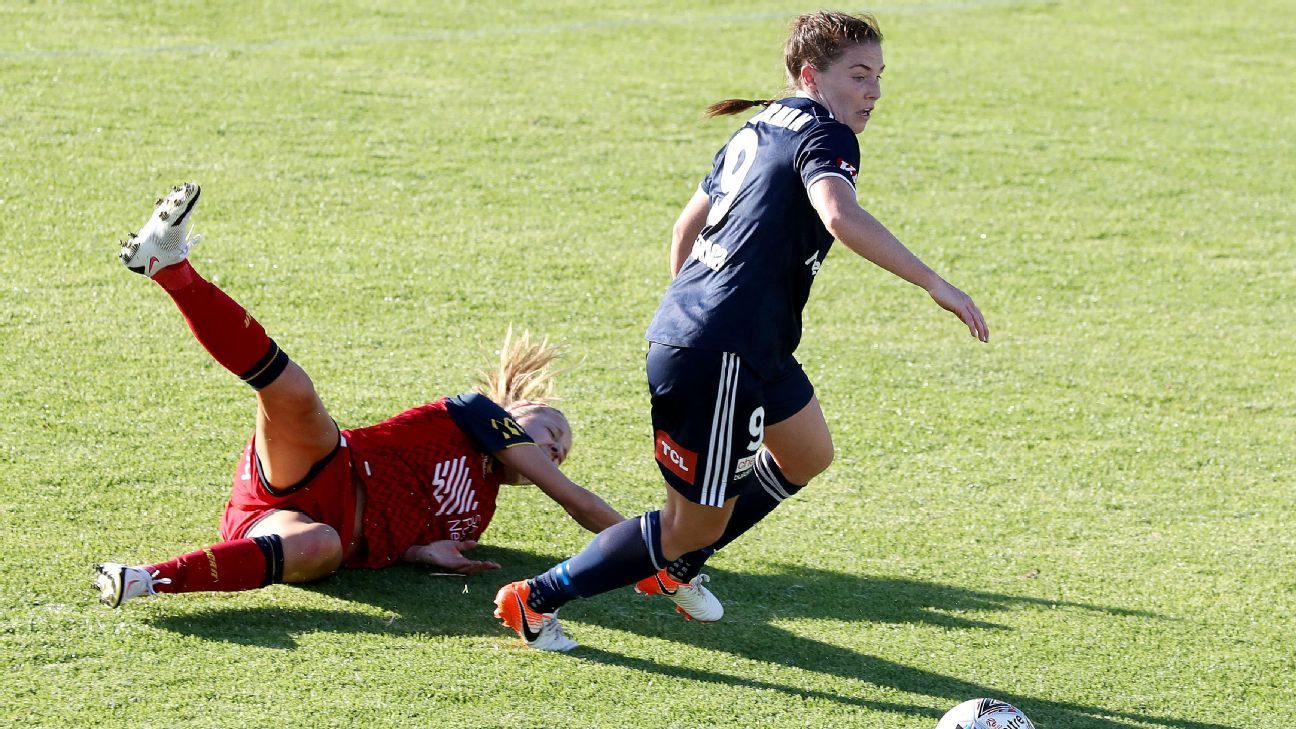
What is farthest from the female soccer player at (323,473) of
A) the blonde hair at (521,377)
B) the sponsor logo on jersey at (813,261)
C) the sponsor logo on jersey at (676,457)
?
the sponsor logo on jersey at (813,261)

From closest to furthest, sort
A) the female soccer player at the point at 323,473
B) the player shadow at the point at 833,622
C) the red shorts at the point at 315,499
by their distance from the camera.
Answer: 1. the player shadow at the point at 833,622
2. the female soccer player at the point at 323,473
3. the red shorts at the point at 315,499

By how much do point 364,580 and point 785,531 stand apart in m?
1.46

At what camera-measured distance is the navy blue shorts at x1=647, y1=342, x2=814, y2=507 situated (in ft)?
11.6

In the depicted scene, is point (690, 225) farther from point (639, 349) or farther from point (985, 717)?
point (639, 349)

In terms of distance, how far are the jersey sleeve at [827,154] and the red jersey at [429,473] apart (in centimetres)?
140

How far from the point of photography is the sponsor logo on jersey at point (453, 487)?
171 inches

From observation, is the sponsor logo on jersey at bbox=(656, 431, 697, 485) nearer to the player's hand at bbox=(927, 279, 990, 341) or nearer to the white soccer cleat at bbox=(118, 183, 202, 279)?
the player's hand at bbox=(927, 279, 990, 341)

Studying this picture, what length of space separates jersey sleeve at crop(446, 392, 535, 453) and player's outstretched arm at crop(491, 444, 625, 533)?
3 cm

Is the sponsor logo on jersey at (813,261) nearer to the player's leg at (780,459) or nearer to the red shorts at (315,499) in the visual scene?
the player's leg at (780,459)

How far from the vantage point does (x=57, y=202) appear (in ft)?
24.2

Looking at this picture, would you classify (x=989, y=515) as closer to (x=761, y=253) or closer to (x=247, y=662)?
(x=761, y=253)

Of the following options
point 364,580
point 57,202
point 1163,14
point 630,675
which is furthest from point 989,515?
point 1163,14

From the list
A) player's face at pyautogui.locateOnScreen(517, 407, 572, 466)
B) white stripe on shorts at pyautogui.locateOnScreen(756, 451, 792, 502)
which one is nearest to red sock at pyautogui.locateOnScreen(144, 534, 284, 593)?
player's face at pyautogui.locateOnScreen(517, 407, 572, 466)

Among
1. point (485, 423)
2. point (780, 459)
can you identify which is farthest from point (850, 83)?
point (485, 423)
